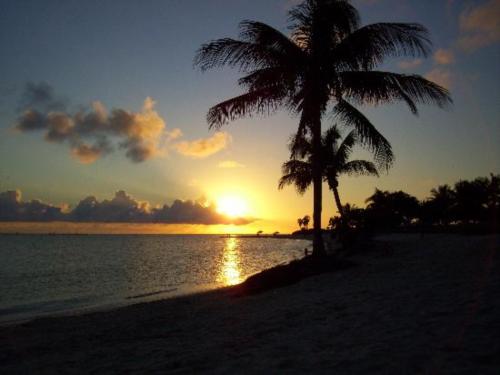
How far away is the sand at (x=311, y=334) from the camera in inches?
185

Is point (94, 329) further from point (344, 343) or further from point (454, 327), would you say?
point (454, 327)

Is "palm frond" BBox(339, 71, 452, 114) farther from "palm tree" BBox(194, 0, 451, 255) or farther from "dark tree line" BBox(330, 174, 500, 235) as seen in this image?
"dark tree line" BBox(330, 174, 500, 235)

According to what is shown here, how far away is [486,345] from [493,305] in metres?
1.88

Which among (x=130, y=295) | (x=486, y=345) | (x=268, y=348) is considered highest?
(x=486, y=345)

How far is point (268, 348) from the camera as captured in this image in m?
5.94

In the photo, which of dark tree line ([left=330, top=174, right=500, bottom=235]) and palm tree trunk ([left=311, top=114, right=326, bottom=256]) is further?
dark tree line ([left=330, top=174, right=500, bottom=235])

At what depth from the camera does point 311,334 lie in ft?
20.8

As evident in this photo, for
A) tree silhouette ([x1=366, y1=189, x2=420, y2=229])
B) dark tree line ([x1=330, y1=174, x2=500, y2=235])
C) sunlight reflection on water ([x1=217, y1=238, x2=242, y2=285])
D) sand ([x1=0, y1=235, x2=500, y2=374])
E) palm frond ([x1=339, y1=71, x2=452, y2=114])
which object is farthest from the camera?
tree silhouette ([x1=366, y1=189, x2=420, y2=229])

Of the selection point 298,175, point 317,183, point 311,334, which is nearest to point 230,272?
point 298,175

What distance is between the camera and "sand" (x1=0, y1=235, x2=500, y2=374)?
4.70 m

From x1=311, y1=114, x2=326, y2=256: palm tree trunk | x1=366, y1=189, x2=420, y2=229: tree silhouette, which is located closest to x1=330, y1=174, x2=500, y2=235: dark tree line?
x1=366, y1=189, x2=420, y2=229: tree silhouette

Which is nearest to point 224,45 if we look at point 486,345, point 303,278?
point 303,278

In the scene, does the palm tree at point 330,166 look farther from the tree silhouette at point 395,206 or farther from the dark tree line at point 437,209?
the tree silhouette at point 395,206

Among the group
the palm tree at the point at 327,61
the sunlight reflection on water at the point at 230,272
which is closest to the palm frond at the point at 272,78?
the palm tree at the point at 327,61
